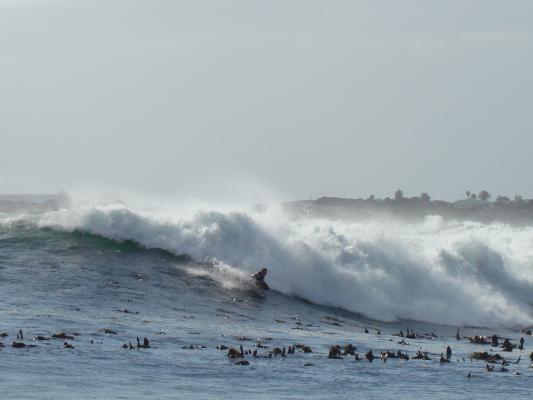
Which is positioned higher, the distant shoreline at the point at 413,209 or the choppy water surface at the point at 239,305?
the distant shoreline at the point at 413,209

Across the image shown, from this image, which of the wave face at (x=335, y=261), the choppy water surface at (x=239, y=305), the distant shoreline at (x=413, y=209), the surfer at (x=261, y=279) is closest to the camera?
the choppy water surface at (x=239, y=305)

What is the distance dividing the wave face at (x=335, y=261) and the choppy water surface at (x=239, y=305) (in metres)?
0.11

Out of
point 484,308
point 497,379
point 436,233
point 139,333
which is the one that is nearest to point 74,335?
point 139,333

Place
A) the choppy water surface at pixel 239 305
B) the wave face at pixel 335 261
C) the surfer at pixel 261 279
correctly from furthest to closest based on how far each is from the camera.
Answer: the wave face at pixel 335 261 < the surfer at pixel 261 279 < the choppy water surface at pixel 239 305

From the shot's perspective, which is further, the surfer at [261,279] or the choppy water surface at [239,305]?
the surfer at [261,279]

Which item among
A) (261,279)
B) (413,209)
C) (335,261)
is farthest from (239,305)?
(413,209)

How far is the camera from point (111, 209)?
2201 inches

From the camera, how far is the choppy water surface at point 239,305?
29.0 metres

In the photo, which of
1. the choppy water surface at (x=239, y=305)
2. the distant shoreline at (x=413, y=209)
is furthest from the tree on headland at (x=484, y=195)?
the choppy water surface at (x=239, y=305)

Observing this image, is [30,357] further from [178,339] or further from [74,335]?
[178,339]

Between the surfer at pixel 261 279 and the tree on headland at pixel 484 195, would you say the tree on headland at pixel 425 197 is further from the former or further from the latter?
the surfer at pixel 261 279

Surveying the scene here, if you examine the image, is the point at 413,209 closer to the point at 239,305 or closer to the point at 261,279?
the point at 261,279

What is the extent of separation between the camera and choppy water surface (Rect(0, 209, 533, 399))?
28984mm

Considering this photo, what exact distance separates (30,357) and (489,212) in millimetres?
91262
